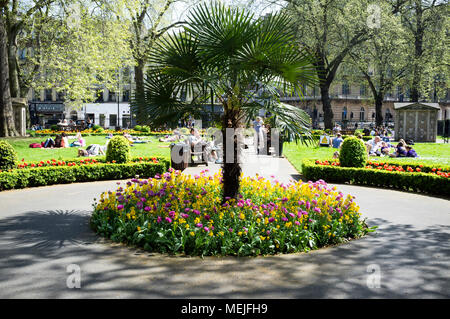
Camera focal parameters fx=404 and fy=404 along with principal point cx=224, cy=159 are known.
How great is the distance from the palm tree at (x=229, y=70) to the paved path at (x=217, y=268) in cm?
205

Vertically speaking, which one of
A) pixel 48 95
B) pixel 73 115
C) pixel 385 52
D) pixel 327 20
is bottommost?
pixel 73 115

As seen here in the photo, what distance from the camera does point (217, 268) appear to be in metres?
5.00

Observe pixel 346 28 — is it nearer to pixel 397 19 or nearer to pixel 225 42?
pixel 397 19

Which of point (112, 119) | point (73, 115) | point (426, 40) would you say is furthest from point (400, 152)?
→ point (73, 115)


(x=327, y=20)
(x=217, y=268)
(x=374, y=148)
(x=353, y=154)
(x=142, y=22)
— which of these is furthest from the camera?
(x=142, y=22)

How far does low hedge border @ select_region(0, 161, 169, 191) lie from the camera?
417 inches

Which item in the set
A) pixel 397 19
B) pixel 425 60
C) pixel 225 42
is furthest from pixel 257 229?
pixel 425 60

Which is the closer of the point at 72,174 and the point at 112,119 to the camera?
the point at 72,174

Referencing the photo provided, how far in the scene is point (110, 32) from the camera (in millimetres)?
22516

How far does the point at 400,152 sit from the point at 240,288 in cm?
1480

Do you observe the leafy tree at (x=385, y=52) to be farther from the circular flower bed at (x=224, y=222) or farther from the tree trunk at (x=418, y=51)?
the circular flower bed at (x=224, y=222)

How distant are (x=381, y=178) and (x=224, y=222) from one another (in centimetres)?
711

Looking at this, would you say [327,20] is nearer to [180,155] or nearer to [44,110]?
[180,155]
